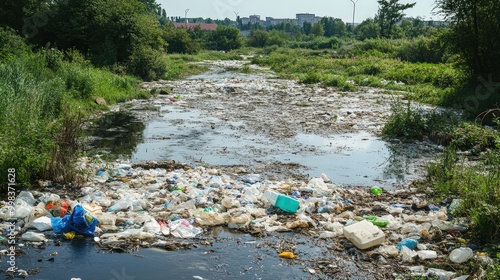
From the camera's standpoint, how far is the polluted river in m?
4.52

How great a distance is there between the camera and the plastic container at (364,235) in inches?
191

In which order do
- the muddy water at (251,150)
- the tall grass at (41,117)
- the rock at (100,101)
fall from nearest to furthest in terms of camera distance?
1. the muddy water at (251,150)
2. the tall grass at (41,117)
3. the rock at (100,101)

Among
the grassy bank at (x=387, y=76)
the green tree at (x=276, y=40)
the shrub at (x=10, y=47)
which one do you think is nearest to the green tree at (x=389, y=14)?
the green tree at (x=276, y=40)

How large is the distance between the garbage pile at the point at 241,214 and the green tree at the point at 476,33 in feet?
31.7

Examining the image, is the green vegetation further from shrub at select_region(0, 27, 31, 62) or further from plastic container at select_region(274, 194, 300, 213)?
plastic container at select_region(274, 194, 300, 213)

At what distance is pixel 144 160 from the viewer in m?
8.42

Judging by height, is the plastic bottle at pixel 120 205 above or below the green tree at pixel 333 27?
below

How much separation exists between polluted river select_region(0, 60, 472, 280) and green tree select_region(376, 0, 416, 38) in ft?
A: 140

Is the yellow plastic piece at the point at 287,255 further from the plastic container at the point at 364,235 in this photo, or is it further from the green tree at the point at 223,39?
the green tree at the point at 223,39

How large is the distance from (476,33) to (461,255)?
11.7 metres

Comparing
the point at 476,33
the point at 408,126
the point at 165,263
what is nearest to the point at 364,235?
the point at 165,263

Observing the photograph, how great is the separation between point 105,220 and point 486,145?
7278mm

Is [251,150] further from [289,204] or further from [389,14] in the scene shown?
[389,14]

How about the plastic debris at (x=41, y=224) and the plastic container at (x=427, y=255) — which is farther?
the plastic debris at (x=41, y=224)
